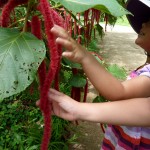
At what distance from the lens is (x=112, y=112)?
3.25 feet

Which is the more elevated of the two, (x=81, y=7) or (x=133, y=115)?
(x=81, y=7)

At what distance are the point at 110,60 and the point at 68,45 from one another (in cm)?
453

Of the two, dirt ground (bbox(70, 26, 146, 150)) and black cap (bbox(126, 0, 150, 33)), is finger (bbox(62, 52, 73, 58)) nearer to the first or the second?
black cap (bbox(126, 0, 150, 33))

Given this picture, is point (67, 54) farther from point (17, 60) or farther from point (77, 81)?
point (77, 81)

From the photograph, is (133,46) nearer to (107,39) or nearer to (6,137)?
(107,39)

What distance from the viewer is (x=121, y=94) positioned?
1.10 metres

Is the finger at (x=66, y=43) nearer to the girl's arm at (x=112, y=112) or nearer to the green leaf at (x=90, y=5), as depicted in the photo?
the green leaf at (x=90, y=5)

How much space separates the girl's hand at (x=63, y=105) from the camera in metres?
0.90

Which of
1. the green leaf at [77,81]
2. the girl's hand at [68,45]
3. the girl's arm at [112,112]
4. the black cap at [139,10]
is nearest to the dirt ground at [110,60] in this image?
the green leaf at [77,81]

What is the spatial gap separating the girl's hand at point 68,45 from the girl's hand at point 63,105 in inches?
4.8

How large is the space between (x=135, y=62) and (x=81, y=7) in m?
4.78

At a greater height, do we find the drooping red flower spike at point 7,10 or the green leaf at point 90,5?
the green leaf at point 90,5

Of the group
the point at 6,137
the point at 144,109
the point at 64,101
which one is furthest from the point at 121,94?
the point at 6,137

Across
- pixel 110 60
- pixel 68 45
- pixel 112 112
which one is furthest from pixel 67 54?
pixel 110 60
